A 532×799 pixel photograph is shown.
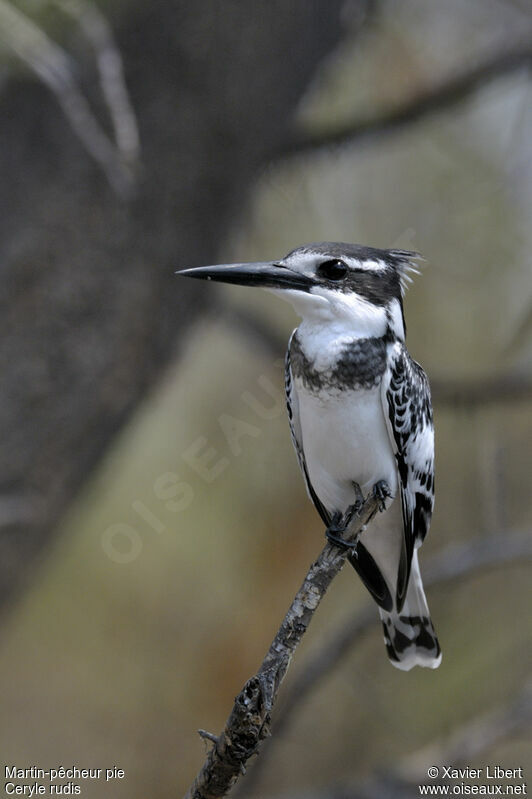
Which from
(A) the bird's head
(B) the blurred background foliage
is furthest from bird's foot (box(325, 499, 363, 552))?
(B) the blurred background foliage

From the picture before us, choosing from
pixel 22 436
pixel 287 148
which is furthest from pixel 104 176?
pixel 22 436

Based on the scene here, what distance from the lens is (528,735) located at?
7.72 feet

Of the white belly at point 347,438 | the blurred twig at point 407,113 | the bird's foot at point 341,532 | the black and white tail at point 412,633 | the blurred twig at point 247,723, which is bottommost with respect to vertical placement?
the black and white tail at point 412,633

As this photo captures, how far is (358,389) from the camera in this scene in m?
1.36

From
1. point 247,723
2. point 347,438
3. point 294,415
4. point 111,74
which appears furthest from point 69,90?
point 247,723

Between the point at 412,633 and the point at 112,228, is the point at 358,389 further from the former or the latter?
the point at 112,228

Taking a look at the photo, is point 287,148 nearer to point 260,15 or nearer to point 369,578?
point 260,15

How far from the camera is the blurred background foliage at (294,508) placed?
7.97 ft

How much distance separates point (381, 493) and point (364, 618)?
673mm

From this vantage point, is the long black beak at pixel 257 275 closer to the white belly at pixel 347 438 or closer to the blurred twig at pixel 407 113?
the white belly at pixel 347 438

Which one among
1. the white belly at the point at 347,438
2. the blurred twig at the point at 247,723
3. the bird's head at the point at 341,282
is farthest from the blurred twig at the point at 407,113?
the blurred twig at the point at 247,723

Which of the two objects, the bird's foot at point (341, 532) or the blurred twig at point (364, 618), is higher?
the bird's foot at point (341, 532)

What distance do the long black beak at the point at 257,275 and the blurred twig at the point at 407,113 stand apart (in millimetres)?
973

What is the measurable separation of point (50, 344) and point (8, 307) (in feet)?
0.42
